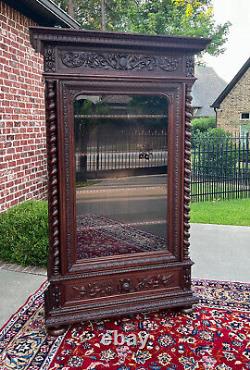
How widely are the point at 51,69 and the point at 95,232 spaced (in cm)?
120

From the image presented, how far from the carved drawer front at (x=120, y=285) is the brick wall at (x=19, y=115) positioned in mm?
1837

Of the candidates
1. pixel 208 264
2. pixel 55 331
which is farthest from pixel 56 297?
pixel 208 264

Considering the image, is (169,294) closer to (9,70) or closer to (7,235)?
(7,235)

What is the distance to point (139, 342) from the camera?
7.86ft

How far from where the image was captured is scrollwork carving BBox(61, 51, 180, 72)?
236 centimetres

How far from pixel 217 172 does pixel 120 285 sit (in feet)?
18.8

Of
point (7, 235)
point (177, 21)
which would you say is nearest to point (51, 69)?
point (7, 235)

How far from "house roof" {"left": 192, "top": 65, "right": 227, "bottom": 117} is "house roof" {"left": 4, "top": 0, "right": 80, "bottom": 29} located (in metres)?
21.5

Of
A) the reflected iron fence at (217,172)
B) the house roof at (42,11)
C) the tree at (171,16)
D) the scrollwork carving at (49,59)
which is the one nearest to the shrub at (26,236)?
the scrollwork carving at (49,59)

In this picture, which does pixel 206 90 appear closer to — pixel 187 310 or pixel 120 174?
pixel 120 174

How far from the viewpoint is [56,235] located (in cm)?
252

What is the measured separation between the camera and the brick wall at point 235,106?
668 inches

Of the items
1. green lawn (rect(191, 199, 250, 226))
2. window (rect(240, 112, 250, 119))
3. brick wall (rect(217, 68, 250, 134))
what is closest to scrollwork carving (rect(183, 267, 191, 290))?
green lawn (rect(191, 199, 250, 226))

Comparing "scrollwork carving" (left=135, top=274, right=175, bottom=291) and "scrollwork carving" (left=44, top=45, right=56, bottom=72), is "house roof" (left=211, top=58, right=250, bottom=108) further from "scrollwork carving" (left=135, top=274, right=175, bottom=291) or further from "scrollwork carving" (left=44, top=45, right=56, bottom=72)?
"scrollwork carving" (left=44, top=45, right=56, bottom=72)
